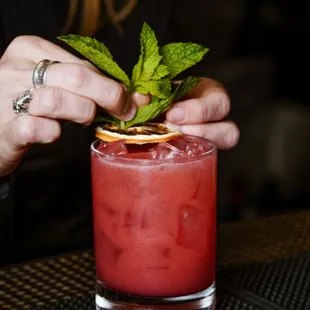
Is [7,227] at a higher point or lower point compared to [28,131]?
lower

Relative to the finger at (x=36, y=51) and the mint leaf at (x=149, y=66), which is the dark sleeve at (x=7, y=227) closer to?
the finger at (x=36, y=51)

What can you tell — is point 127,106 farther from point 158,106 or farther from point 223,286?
point 223,286

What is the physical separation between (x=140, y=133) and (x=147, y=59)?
10 centimetres

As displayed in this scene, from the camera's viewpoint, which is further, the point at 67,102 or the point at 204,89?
the point at 204,89

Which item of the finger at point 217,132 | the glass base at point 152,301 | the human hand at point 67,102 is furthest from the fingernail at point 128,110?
the glass base at point 152,301

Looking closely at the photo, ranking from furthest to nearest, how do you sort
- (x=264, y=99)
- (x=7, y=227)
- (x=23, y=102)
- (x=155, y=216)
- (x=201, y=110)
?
(x=264, y=99) → (x=7, y=227) → (x=201, y=110) → (x=23, y=102) → (x=155, y=216)

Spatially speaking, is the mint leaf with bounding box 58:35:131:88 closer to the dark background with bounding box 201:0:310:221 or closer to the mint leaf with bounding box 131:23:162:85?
the mint leaf with bounding box 131:23:162:85

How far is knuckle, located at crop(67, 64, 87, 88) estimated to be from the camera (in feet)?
3.47

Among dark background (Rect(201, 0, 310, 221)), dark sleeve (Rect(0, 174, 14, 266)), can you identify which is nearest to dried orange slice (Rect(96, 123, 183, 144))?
dark sleeve (Rect(0, 174, 14, 266))

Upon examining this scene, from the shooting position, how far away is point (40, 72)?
110 cm

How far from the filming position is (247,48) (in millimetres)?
2848

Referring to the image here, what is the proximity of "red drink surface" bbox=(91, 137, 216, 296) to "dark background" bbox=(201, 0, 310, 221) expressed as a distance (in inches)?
68.7

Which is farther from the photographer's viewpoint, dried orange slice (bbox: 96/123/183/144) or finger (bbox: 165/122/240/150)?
finger (bbox: 165/122/240/150)

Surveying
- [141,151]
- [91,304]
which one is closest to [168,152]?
[141,151]
